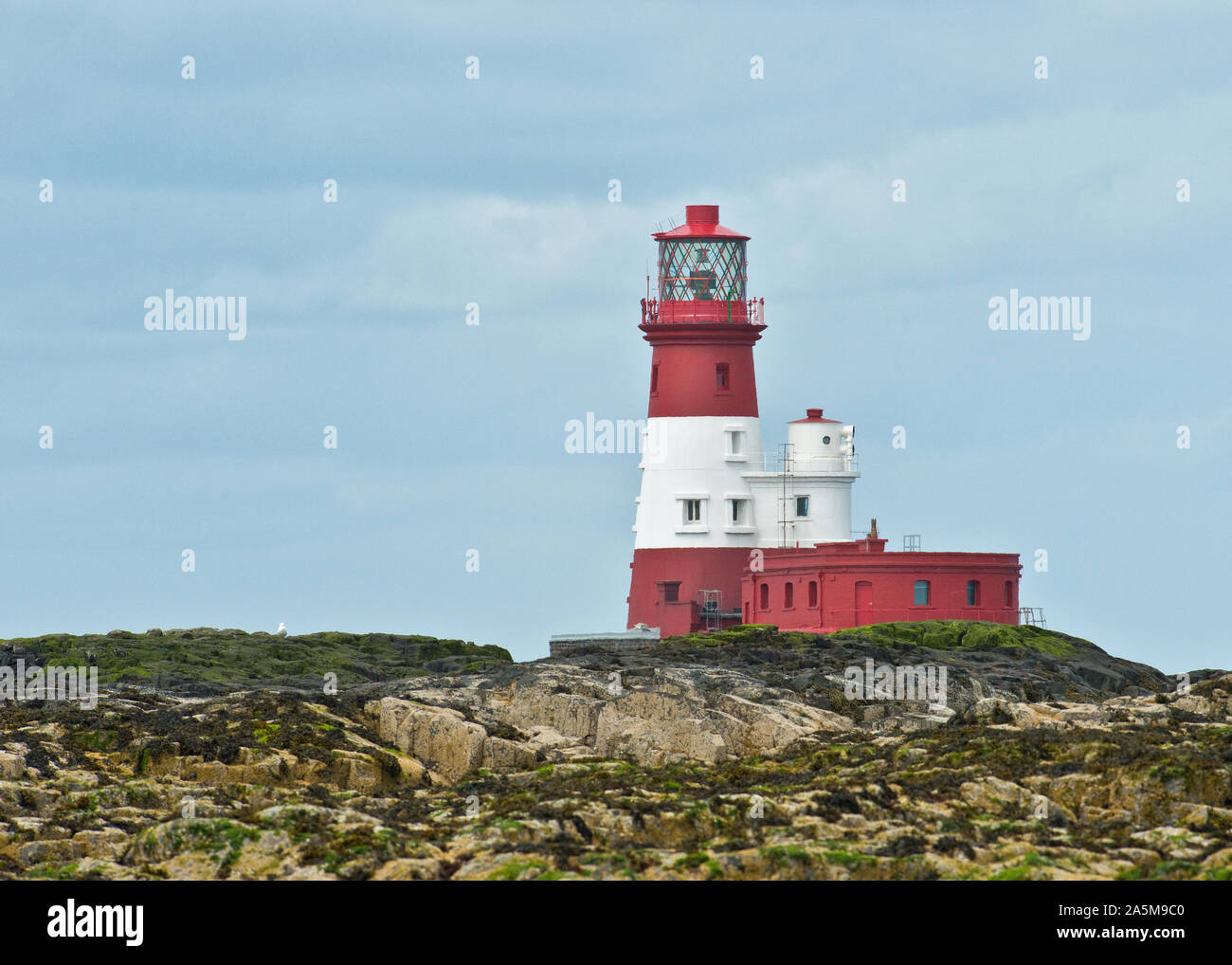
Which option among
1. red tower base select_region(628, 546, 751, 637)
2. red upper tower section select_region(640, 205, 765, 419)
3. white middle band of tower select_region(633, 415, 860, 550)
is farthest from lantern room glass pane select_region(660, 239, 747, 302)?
red tower base select_region(628, 546, 751, 637)

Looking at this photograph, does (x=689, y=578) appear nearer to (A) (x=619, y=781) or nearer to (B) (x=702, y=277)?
(B) (x=702, y=277)

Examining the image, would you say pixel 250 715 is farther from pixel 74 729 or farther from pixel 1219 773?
pixel 1219 773

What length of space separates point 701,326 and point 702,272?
4.96ft

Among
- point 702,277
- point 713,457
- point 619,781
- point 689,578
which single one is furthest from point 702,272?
point 619,781

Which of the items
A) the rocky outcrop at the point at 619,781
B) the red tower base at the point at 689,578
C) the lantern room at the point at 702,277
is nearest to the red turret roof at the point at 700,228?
the lantern room at the point at 702,277

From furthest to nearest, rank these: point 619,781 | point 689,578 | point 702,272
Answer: point 702,272 < point 689,578 < point 619,781

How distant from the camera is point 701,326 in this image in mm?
55469

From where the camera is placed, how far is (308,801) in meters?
27.1

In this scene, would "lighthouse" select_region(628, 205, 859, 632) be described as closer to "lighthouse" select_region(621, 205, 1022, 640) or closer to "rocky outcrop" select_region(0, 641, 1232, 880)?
"lighthouse" select_region(621, 205, 1022, 640)

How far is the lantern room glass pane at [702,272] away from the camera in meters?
56.1

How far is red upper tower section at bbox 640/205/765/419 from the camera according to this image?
55.6 m
